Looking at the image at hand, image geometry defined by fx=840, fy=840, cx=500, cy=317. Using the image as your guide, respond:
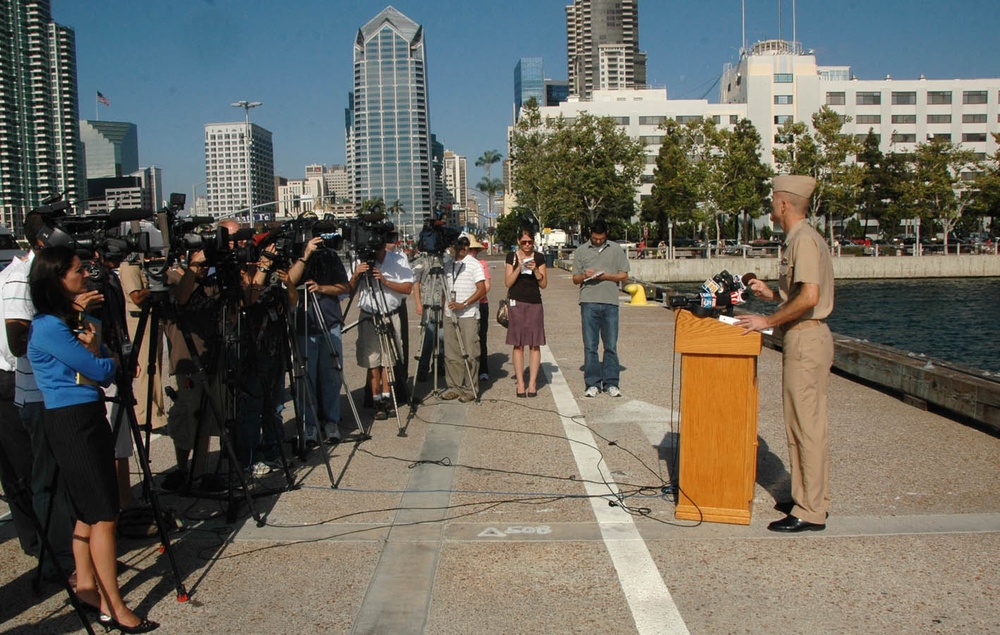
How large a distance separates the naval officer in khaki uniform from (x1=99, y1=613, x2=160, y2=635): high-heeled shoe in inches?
142

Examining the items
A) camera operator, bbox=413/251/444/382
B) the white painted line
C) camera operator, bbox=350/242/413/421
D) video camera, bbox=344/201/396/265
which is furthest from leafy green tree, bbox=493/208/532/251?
the white painted line

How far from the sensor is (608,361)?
9.88 m

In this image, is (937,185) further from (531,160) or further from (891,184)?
(531,160)

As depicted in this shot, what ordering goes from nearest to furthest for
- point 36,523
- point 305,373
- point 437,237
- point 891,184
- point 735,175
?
point 36,523
point 305,373
point 437,237
point 735,175
point 891,184

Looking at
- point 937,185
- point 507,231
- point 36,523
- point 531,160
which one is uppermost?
point 531,160

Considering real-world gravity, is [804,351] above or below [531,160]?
below

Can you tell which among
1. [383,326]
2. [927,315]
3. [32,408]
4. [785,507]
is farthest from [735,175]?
[32,408]

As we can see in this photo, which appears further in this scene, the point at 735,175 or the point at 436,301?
the point at 735,175

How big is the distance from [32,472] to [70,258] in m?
1.53

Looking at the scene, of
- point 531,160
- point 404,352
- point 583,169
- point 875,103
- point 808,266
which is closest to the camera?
point 808,266

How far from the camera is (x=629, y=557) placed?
489 centimetres

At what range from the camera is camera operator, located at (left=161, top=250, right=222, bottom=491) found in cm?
588

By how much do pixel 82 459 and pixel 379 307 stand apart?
15.9ft

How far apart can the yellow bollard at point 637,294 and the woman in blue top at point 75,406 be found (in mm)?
20396
